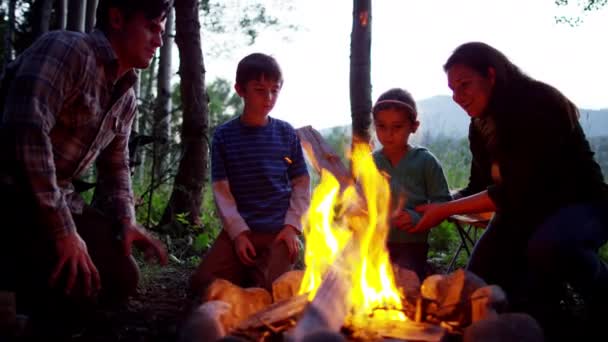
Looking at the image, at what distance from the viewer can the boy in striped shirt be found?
340cm

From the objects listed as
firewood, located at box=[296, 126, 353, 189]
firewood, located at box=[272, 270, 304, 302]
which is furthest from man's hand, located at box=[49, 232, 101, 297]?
firewood, located at box=[296, 126, 353, 189]

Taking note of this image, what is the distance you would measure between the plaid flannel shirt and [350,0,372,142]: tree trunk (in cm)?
224

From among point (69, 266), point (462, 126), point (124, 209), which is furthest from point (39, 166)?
point (462, 126)

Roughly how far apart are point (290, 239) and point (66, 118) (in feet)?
5.11

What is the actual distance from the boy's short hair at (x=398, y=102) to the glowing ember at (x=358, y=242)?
0.60 metres

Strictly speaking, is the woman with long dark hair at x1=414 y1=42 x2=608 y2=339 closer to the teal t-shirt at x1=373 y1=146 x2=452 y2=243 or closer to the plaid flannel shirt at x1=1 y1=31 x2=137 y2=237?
the teal t-shirt at x1=373 y1=146 x2=452 y2=243

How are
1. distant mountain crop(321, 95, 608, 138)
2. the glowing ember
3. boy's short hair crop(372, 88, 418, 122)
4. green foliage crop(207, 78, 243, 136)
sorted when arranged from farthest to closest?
green foliage crop(207, 78, 243, 136)
distant mountain crop(321, 95, 608, 138)
boy's short hair crop(372, 88, 418, 122)
the glowing ember

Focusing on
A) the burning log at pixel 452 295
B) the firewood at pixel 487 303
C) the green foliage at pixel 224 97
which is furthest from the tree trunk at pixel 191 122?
the green foliage at pixel 224 97

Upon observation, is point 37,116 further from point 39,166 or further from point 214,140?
point 214,140

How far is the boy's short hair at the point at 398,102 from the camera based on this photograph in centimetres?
353

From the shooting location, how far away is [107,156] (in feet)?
10.9

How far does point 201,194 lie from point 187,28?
1.82 m

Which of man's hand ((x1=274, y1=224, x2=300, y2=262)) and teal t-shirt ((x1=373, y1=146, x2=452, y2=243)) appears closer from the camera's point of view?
man's hand ((x1=274, y1=224, x2=300, y2=262))

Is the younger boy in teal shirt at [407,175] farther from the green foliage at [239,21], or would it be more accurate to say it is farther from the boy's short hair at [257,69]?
the green foliage at [239,21]
